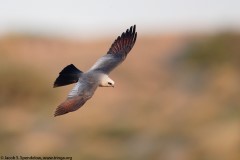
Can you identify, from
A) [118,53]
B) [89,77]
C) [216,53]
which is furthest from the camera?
[216,53]

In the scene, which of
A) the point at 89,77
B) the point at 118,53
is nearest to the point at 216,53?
the point at 118,53

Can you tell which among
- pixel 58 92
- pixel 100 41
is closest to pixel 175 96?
pixel 58 92

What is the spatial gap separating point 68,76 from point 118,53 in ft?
4.30

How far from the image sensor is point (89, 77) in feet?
32.5

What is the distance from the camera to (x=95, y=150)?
18562mm

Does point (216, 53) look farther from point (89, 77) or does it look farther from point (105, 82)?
→ point (89, 77)

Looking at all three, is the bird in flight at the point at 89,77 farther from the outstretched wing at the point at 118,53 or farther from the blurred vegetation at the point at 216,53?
the blurred vegetation at the point at 216,53

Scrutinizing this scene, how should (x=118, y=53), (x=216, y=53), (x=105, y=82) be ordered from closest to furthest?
(x=105, y=82) < (x=118, y=53) < (x=216, y=53)

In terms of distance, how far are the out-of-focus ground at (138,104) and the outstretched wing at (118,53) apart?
6042mm

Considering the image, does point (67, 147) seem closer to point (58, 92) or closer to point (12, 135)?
point (12, 135)

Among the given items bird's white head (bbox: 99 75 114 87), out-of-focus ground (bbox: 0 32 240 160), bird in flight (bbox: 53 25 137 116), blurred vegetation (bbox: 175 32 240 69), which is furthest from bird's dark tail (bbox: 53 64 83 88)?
blurred vegetation (bbox: 175 32 240 69)

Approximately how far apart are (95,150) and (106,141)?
134 centimetres

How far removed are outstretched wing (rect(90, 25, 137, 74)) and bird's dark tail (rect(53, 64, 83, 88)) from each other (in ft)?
1.56

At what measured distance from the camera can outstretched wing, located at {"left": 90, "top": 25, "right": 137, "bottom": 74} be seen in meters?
10.7
